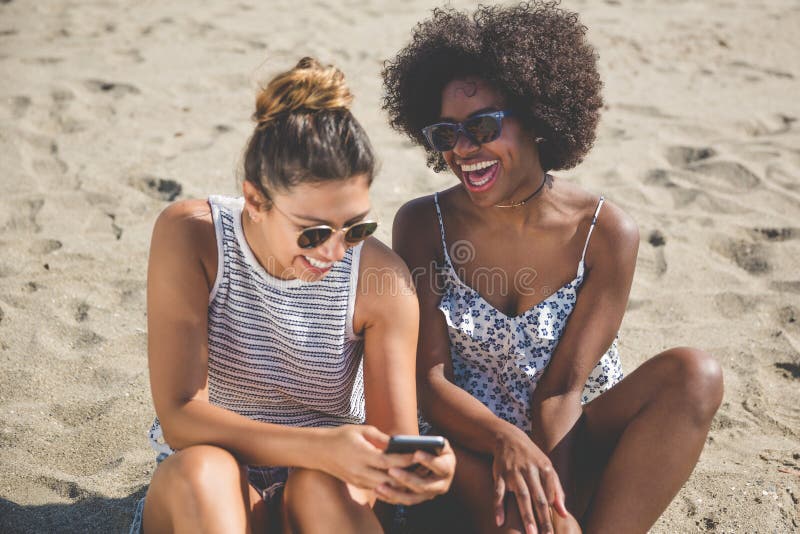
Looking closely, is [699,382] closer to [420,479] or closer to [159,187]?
[420,479]

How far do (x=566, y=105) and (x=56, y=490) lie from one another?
7.40ft

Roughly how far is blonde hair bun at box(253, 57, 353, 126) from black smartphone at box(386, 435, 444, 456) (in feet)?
2.99

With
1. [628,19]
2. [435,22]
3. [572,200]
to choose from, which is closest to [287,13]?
[628,19]

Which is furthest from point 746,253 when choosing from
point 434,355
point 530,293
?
point 434,355

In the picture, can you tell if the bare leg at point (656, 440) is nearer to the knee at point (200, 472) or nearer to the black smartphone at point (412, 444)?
the black smartphone at point (412, 444)

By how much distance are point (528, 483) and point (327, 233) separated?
3.15ft

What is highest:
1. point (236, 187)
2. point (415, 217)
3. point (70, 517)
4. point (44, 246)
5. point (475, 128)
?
point (475, 128)

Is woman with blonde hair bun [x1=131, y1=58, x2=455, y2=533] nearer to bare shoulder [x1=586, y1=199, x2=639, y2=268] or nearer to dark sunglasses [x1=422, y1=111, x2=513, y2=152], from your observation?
Result: dark sunglasses [x1=422, y1=111, x2=513, y2=152]

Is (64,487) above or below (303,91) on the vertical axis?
below

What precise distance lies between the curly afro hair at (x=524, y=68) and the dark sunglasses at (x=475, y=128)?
0.14 m

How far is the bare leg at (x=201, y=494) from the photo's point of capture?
213 cm

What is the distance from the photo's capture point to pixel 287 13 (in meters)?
7.62

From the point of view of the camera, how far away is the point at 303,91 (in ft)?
7.18

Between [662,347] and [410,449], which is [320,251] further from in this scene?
[662,347]
